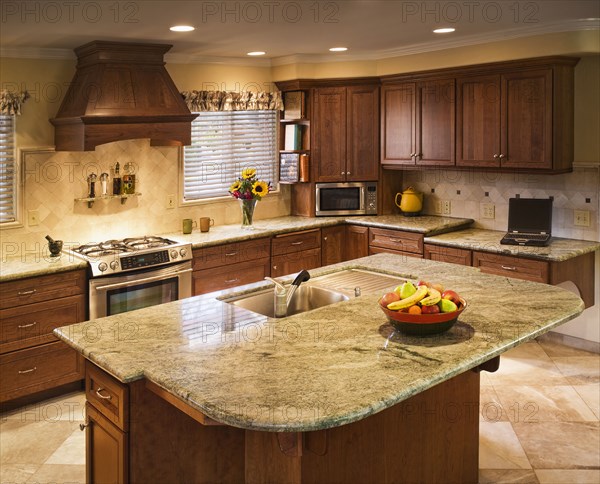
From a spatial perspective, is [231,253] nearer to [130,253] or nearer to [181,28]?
[130,253]

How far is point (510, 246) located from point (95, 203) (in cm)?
323

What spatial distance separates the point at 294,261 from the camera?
604 cm

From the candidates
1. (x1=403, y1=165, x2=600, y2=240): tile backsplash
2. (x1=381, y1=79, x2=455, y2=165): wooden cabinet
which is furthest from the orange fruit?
(x1=381, y1=79, x2=455, y2=165): wooden cabinet

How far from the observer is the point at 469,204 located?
6.11 metres

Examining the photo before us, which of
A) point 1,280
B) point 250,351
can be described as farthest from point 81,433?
point 250,351

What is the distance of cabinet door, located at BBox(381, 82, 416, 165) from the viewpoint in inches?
236

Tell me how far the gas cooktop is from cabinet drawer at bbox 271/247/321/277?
3.11 ft

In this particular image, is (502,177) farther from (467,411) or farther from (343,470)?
(343,470)

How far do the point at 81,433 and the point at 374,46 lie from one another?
3714mm

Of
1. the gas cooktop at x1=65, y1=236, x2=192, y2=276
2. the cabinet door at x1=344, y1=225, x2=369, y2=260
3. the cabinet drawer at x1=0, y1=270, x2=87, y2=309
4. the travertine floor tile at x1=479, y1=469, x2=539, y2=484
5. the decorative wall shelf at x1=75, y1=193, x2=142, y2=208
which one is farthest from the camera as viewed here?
the cabinet door at x1=344, y1=225, x2=369, y2=260

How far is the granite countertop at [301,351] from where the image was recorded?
2232 mm

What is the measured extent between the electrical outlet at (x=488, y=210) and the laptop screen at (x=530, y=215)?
0.35m

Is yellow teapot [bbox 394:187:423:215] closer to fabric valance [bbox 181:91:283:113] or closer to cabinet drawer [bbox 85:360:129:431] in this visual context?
fabric valance [bbox 181:91:283:113]

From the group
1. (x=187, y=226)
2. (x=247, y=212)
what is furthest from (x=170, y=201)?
(x=247, y=212)
